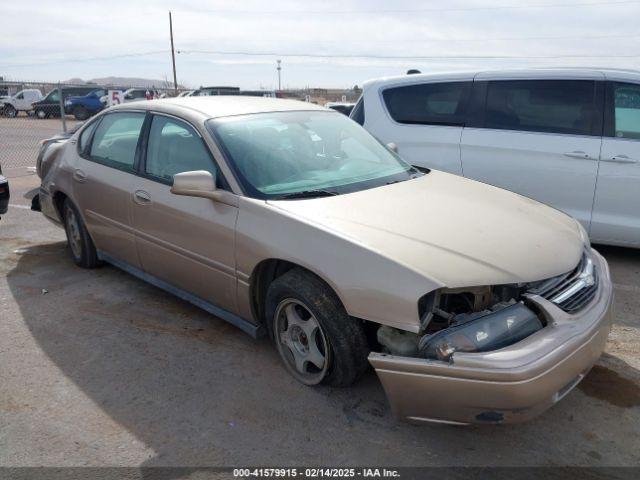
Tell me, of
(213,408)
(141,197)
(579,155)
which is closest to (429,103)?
(579,155)

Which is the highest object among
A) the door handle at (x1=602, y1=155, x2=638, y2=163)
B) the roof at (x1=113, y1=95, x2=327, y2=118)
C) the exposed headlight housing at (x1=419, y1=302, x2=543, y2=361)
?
the roof at (x1=113, y1=95, x2=327, y2=118)

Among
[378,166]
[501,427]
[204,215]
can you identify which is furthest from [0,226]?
[501,427]

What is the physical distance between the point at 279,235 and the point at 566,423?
1.77m

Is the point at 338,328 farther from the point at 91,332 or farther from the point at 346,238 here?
the point at 91,332

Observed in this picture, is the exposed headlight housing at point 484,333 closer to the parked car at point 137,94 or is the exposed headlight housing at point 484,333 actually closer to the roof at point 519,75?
the roof at point 519,75

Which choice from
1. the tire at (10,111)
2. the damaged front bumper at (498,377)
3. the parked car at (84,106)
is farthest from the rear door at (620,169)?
the tire at (10,111)

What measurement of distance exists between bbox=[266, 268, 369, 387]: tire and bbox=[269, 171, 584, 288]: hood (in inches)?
13.7

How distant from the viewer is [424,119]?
594 centimetres

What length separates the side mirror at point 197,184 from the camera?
3252mm

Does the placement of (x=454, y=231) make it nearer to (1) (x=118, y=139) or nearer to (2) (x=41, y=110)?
(1) (x=118, y=139)

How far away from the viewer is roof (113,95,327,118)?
381 centimetres

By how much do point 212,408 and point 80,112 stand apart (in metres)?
27.0

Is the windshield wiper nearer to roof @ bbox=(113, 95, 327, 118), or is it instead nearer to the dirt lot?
roof @ bbox=(113, 95, 327, 118)

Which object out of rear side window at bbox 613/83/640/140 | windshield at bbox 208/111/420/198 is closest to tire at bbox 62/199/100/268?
windshield at bbox 208/111/420/198
